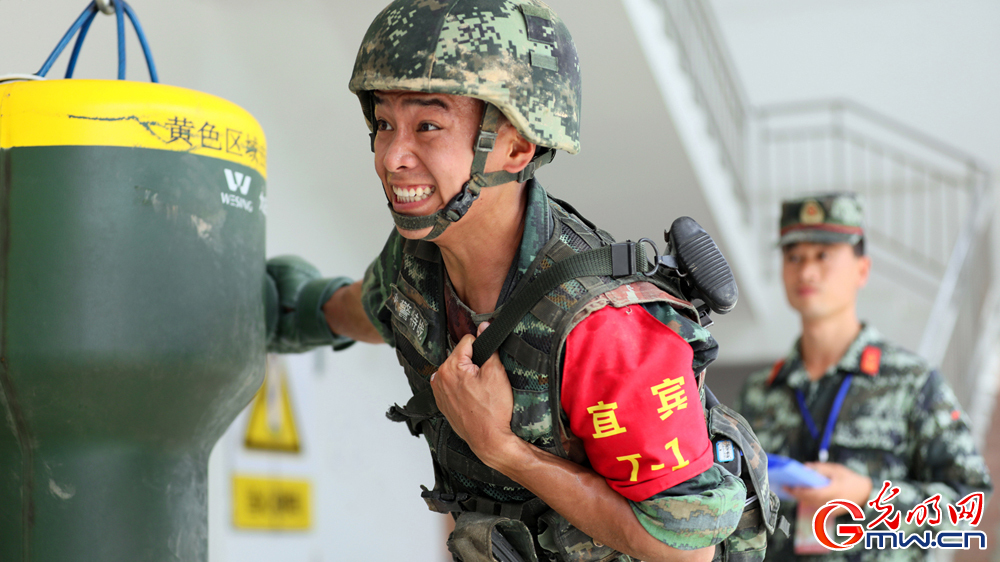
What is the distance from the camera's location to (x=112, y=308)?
1432mm

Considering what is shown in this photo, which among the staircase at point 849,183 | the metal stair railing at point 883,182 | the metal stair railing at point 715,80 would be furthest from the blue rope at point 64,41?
the metal stair railing at point 715,80

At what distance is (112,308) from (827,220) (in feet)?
7.51

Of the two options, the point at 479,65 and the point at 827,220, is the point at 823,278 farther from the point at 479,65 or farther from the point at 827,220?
the point at 479,65

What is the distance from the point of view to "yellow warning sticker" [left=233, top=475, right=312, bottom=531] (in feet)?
12.6

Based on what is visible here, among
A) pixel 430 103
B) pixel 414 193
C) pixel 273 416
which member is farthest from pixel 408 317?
pixel 273 416

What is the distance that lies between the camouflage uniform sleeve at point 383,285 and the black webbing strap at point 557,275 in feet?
1.12

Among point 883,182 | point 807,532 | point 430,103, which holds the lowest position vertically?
point 807,532

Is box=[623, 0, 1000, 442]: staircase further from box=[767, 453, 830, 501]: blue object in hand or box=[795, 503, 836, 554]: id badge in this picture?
box=[767, 453, 830, 501]: blue object in hand

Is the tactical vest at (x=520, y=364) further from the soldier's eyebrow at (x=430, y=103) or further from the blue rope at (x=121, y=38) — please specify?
the blue rope at (x=121, y=38)

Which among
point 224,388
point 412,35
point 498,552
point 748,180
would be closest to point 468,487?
point 498,552

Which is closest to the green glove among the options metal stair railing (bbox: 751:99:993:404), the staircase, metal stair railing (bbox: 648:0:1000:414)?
the staircase

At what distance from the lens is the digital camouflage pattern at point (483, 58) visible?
1241mm

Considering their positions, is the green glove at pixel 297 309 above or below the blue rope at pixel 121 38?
below

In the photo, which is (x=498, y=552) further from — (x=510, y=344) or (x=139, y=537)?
(x=139, y=537)
